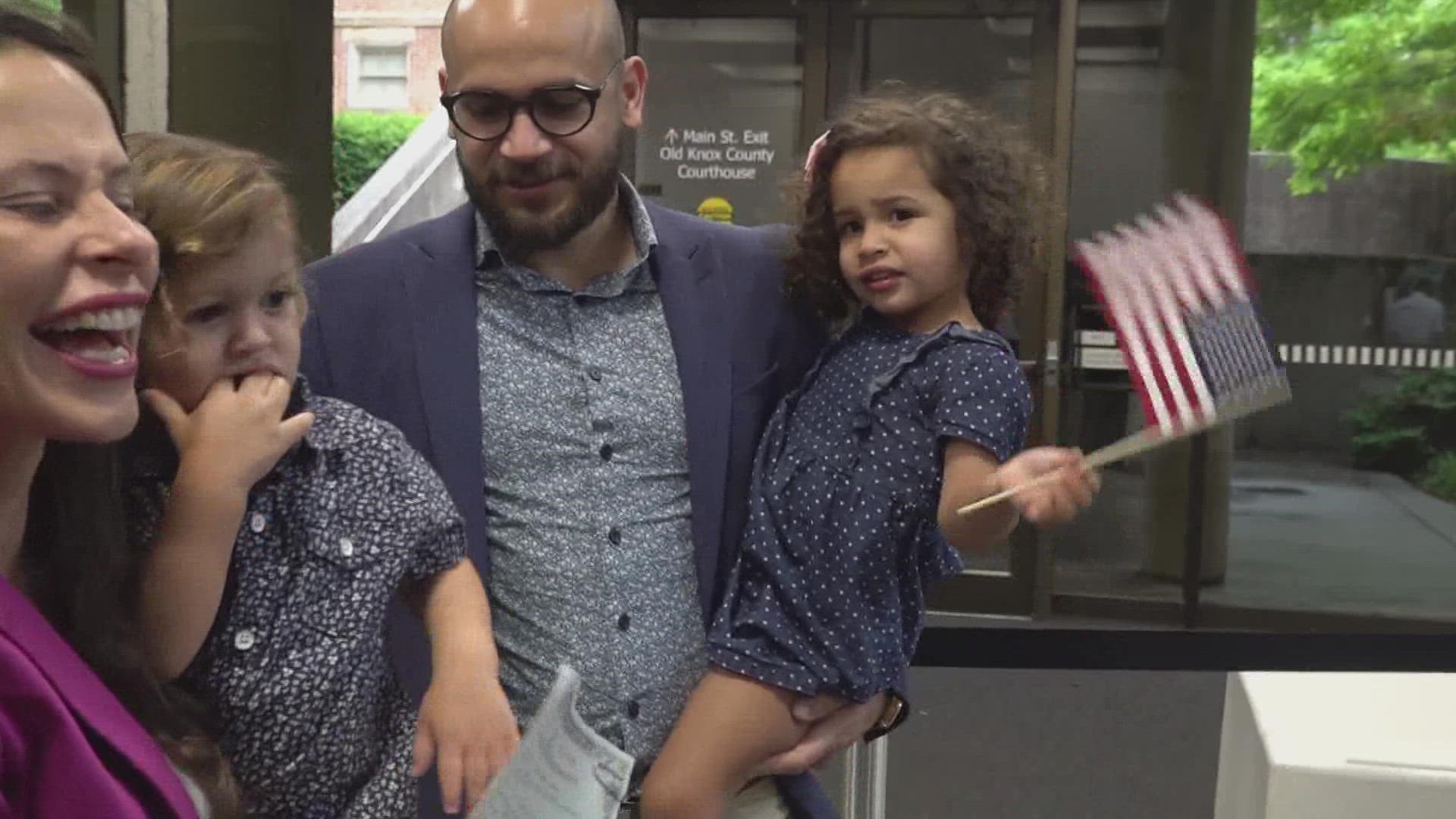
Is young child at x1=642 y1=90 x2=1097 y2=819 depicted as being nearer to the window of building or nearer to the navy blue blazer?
the navy blue blazer

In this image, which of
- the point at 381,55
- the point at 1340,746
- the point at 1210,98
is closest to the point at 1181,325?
the point at 1340,746

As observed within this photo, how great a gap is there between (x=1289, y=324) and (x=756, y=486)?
210 inches

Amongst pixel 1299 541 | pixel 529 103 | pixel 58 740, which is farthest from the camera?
pixel 1299 541

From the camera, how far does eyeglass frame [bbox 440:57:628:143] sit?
5.97 ft

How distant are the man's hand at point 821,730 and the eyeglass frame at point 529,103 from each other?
822 mm

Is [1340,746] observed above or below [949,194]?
below

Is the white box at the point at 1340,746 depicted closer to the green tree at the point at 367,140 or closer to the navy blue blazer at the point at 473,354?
the navy blue blazer at the point at 473,354

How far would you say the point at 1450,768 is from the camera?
2635 millimetres

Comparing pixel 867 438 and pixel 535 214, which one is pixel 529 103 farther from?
pixel 867 438

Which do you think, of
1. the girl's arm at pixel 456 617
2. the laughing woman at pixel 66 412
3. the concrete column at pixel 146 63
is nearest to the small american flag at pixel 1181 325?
the girl's arm at pixel 456 617

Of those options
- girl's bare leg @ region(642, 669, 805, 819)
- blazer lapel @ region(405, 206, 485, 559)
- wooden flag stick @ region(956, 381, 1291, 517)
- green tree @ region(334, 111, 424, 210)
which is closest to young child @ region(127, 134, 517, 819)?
blazer lapel @ region(405, 206, 485, 559)

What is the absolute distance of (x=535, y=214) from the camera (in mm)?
1867

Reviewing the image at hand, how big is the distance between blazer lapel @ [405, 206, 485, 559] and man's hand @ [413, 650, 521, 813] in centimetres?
46

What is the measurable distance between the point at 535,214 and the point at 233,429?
661 mm
